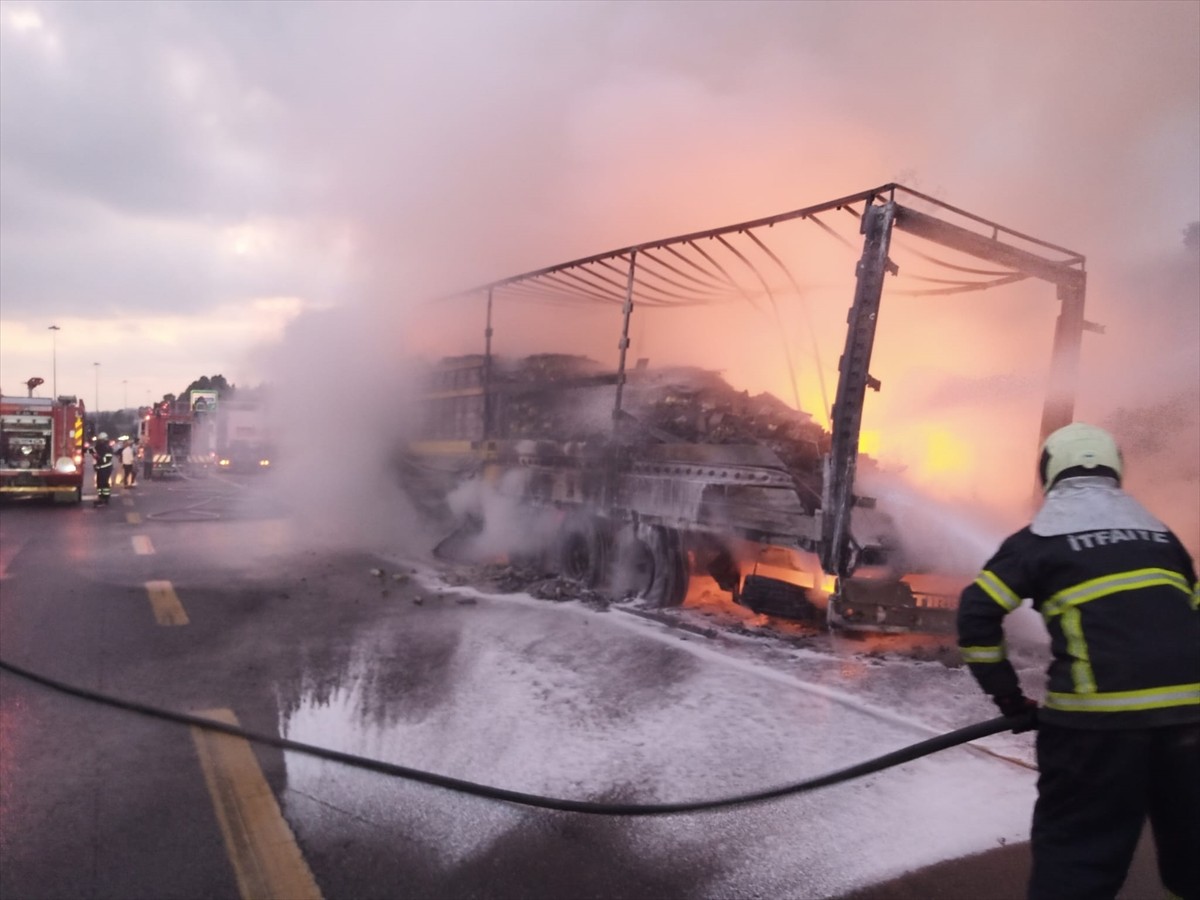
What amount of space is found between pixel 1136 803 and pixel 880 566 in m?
4.10

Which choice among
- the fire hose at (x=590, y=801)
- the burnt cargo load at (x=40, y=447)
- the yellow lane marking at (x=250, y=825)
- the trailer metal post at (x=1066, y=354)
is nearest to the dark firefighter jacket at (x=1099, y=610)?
the fire hose at (x=590, y=801)

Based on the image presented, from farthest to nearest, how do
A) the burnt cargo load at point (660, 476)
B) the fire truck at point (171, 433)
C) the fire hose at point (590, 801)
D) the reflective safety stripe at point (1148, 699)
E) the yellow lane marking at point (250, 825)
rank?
the fire truck at point (171, 433), the burnt cargo load at point (660, 476), the yellow lane marking at point (250, 825), the fire hose at point (590, 801), the reflective safety stripe at point (1148, 699)

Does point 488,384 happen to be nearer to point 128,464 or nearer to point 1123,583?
point 1123,583

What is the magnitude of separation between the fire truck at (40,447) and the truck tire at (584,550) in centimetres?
1265

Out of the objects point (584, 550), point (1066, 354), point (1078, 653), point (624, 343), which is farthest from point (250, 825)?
point (1066, 354)

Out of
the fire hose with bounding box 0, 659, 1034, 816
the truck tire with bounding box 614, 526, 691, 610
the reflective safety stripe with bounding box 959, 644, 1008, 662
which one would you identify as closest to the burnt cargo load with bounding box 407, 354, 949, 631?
the truck tire with bounding box 614, 526, 691, 610

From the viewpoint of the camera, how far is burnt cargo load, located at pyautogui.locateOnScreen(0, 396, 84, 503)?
53.4 feet

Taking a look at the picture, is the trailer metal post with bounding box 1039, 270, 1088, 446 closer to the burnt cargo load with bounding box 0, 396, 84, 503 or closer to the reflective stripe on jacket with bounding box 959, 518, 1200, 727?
the reflective stripe on jacket with bounding box 959, 518, 1200, 727

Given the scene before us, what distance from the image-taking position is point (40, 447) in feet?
54.4

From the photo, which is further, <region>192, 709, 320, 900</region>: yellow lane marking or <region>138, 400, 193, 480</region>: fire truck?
<region>138, 400, 193, 480</region>: fire truck

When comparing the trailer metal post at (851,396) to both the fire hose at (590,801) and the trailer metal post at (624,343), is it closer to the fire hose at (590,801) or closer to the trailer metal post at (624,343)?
the fire hose at (590,801)

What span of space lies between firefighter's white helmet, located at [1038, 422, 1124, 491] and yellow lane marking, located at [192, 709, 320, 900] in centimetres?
285

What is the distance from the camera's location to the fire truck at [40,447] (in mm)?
16266

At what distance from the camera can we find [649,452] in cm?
812
